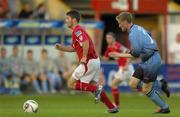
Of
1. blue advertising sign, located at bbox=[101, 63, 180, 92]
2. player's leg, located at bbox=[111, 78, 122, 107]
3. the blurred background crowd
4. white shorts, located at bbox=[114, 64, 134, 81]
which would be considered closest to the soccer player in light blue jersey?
player's leg, located at bbox=[111, 78, 122, 107]

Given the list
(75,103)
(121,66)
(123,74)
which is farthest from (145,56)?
(121,66)

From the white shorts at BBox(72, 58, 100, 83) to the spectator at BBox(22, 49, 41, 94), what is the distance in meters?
12.0

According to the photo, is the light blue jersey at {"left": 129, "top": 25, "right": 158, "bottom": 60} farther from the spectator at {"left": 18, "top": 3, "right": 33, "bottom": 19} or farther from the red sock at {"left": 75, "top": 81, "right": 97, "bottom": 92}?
the spectator at {"left": 18, "top": 3, "right": 33, "bottom": 19}

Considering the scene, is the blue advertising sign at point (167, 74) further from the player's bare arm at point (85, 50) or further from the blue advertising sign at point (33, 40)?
the player's bare arm at point (85, 50)

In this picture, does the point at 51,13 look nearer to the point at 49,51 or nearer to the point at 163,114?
the point at 49,51

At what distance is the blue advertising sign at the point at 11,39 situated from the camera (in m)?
30.6

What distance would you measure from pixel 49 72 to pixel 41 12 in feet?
9.77

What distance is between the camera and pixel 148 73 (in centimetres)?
1652

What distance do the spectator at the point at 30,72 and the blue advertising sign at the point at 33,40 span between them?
38.8 inches

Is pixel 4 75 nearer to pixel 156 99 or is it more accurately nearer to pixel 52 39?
pixel 52 39

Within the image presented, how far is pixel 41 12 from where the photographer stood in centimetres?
3144

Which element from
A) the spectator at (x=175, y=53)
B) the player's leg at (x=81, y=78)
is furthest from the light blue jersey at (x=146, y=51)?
the spectator at (x=175, y=53)

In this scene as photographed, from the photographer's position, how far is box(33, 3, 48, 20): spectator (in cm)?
3113

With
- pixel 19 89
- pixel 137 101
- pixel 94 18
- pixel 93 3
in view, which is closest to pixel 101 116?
pixel 137 101
